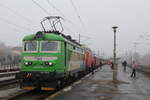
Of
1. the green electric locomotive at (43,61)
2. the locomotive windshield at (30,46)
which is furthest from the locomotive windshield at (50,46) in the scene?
the locomotive windshield at (30,46)

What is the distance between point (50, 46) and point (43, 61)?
0.90 meters

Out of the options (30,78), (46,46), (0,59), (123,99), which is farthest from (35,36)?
(0,59)

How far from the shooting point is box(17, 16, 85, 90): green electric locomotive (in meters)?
11.1

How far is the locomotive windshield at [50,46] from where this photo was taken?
→ 1177 cm

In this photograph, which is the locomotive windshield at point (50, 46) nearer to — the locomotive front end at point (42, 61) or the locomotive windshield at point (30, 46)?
the locomotive front end at point (42, 61)

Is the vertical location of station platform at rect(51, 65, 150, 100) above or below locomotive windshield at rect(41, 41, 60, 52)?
below

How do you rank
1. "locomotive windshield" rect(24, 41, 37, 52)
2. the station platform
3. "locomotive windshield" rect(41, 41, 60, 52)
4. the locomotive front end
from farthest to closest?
"locomotive windshield" rect(24, 41, 37, 52), "locomotive windshield" rect(41, 41, 60, 52), the locomotive front end, the station platform

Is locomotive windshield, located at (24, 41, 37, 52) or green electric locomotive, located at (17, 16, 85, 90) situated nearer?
green electric locomotive, located at (17, 16, 85, 90)

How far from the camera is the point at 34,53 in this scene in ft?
38.5

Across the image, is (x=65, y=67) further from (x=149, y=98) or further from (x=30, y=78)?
(x=149, y=98)

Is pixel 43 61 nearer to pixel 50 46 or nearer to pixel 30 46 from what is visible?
pixel 50 46

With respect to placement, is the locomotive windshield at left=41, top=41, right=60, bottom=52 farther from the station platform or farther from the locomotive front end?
the station platform

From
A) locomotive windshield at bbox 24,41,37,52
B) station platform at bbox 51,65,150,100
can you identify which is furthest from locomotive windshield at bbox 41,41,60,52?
station platform at bbox 51,65,150,100

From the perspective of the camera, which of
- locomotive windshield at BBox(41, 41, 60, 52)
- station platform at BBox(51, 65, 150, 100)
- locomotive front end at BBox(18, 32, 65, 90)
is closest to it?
station platform at BBox(51, 65, 150, 100)
